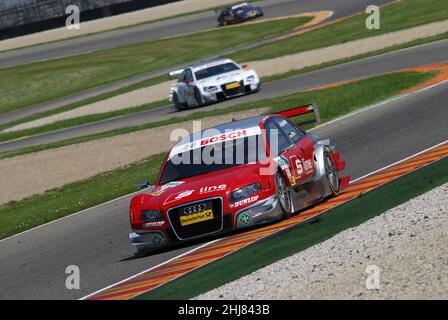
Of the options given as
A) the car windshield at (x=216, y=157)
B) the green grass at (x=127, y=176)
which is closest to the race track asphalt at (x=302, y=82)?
the green grass at (x=127, y=176)

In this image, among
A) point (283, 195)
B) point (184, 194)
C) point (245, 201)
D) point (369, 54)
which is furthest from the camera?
point (369, 54)

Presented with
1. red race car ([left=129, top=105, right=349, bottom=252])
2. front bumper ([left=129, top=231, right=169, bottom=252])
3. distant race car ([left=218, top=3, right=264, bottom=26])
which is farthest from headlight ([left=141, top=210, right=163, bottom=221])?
distant race car ([left=218, top=3, right=264, bottom=26])

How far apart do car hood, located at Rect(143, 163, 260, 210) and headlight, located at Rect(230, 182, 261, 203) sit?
4 cm

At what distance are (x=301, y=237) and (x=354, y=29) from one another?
32.1 meters

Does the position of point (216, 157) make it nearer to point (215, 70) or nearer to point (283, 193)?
point (283, 193)

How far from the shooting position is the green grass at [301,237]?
30.3 feet

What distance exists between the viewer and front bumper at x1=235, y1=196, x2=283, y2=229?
1149cm

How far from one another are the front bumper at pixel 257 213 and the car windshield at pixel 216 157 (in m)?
0.85

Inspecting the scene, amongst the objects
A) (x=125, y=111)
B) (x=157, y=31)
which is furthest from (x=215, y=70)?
(x=157, y=31)

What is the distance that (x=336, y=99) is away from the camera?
24.0 metres

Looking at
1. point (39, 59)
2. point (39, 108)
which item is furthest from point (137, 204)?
point (39, 59)

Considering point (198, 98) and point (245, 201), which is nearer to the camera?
point (245, 201)

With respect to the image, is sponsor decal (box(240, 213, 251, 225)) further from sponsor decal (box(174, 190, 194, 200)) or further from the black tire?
the black tire

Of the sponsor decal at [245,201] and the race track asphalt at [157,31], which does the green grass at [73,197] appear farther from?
the race track asphalt at [157,31]
